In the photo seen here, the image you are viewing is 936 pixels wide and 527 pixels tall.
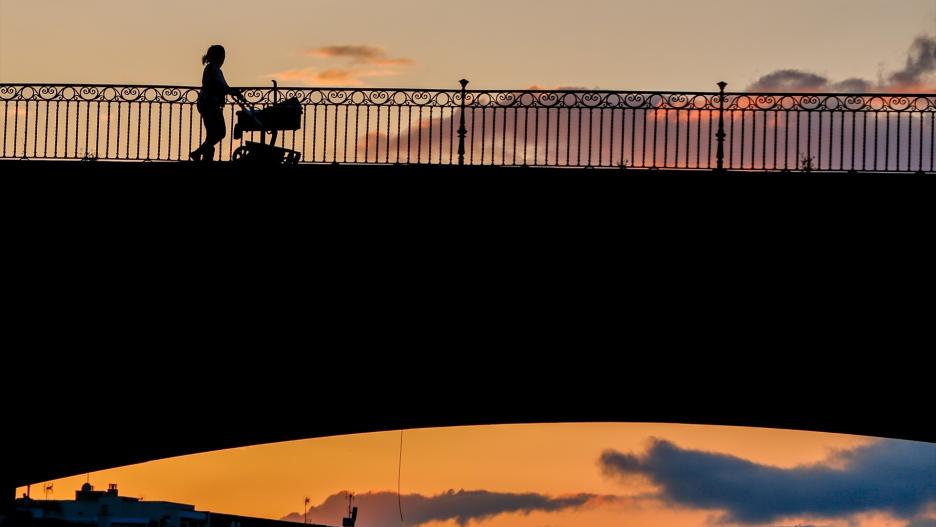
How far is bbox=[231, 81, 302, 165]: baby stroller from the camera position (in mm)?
30391

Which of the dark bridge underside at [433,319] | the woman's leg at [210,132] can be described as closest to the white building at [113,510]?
the dark bridge underside at [433,319]

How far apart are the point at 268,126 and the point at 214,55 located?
128cm

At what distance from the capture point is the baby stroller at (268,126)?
99.7 feet

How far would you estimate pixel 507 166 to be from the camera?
31188 millimetres

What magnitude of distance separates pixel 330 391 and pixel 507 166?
4.46 metres

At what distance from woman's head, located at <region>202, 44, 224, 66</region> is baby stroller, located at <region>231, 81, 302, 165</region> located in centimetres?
75

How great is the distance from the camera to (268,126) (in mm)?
30781

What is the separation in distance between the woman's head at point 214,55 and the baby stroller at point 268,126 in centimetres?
75

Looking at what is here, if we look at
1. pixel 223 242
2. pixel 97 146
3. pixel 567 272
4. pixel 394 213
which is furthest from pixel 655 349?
pixel 97 146

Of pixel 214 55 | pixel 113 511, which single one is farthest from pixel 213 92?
pixel 113 511

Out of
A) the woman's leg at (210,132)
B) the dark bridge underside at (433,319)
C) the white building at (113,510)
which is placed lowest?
the white building at (113,510)

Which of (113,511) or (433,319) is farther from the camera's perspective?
(113,511)

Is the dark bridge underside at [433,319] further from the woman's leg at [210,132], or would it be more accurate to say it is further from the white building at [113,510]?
the white building at [113,510]

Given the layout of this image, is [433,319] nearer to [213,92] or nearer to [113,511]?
[213,92]
